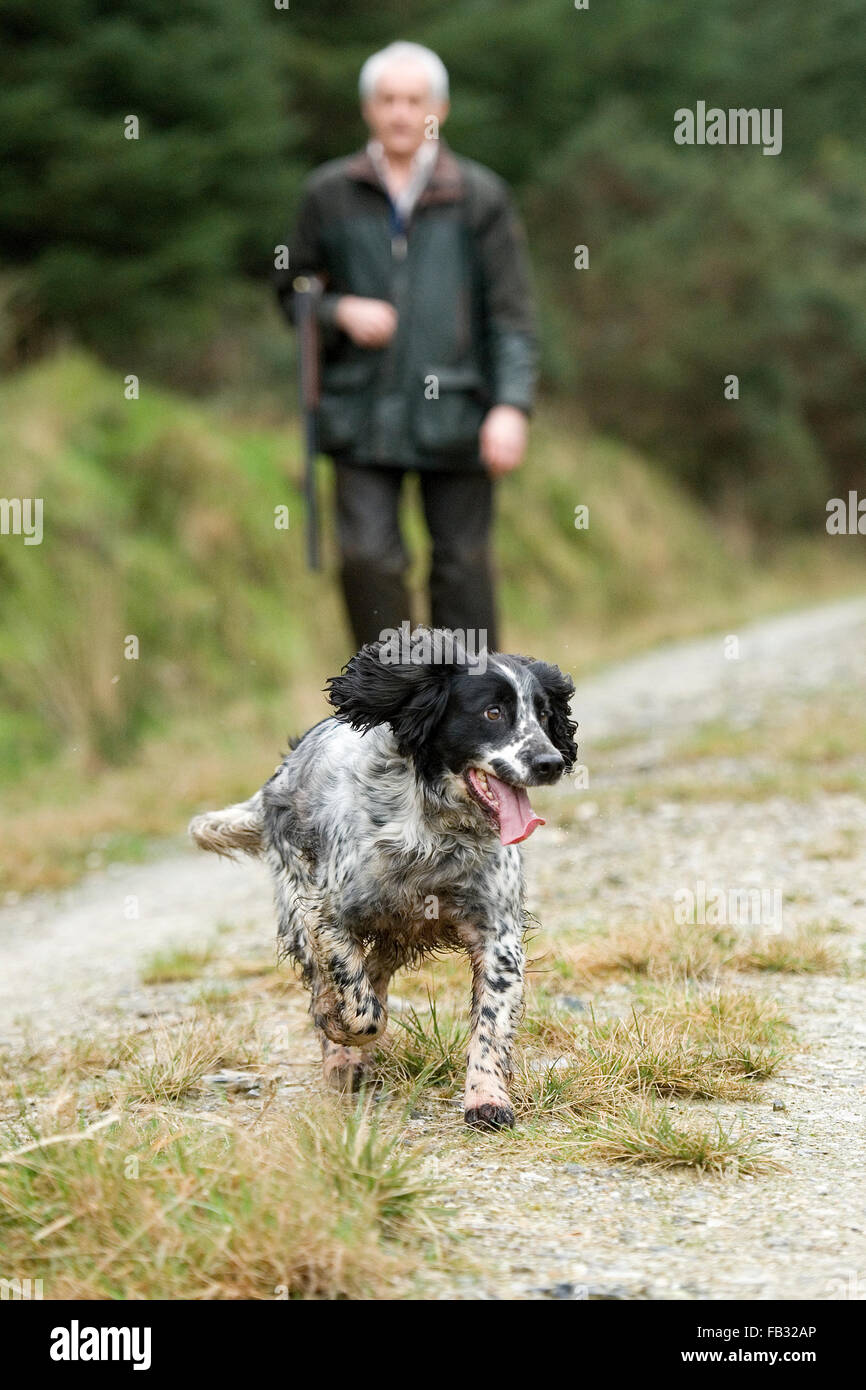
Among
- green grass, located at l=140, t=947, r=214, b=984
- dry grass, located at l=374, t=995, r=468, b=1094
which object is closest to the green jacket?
green grass, located at l=140, t=947, r=214, b=984

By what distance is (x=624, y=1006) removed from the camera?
413 cm

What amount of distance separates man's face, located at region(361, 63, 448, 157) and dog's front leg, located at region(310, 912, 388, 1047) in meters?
3.44


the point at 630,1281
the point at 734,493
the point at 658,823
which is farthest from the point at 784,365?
the point at 630,1281

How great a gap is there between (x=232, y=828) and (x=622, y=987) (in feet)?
3.56

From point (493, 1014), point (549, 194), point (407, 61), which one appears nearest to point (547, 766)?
point (493, 1014)

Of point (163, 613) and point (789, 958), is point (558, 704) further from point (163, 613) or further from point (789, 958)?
point (163, 613)

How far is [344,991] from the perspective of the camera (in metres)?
3.59

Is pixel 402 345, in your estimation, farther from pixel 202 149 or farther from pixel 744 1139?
pixel 202 149

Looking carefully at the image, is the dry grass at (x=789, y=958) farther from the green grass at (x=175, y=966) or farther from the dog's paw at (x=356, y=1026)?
the green grass at (x=175, y=966)

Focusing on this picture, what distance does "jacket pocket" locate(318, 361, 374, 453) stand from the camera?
6.12 metres

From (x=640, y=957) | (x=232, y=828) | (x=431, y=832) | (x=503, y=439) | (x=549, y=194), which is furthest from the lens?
(x=549, y=194)

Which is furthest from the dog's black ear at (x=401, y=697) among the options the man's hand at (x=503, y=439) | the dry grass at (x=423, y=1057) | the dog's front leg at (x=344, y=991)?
the man's hand at (x=503, y=439)

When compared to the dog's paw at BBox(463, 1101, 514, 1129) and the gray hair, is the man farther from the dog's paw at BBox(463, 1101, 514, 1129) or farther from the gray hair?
the dog's paw at BBox(463, 1101, 514, 1129)

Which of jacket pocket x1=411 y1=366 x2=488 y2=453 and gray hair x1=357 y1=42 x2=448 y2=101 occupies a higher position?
gray hair x1=357 y1=42 x2=448 y2=101
